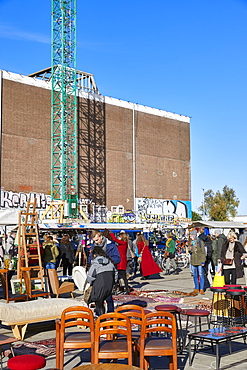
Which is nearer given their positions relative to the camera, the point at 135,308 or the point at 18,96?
the point at 135,308

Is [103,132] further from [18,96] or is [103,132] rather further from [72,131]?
[18,96]

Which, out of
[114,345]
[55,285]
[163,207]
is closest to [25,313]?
[114,345]

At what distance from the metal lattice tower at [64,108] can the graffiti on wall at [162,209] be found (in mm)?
8952

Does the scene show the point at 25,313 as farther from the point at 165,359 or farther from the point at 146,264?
the point at 146,264

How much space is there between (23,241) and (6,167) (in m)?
31.7

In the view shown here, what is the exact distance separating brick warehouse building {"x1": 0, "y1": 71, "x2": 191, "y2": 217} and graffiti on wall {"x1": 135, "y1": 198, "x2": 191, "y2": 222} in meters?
0.55

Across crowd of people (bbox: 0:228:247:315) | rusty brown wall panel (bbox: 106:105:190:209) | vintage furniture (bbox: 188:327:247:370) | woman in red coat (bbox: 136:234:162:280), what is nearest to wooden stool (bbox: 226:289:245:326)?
vintage furniture (bbox: 188:327:247:370)

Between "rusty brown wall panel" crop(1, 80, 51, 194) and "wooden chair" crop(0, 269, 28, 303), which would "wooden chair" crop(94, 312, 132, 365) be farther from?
"rusty brown wall panel" crop(1, 80, 51, 194)

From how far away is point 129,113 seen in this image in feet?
182

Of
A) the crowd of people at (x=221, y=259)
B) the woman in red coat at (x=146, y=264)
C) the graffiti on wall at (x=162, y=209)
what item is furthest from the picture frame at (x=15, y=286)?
the graffiti on wall at (x=162, y=209)

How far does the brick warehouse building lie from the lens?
150 feet

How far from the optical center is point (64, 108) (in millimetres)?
48094

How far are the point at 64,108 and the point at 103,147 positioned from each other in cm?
669

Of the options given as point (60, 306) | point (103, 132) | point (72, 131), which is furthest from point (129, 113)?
point (60, 306)
